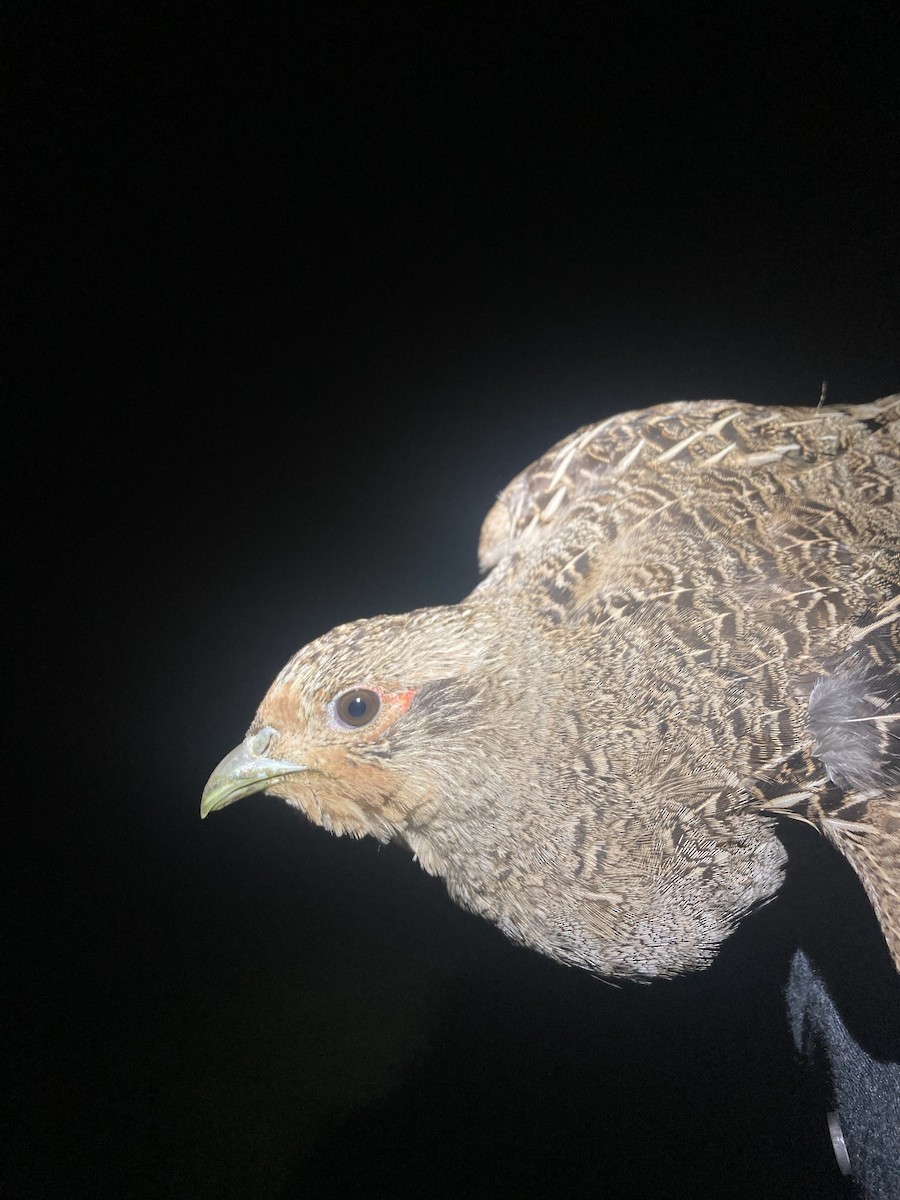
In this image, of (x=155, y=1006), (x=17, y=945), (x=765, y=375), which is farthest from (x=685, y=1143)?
(x=765, y=375)

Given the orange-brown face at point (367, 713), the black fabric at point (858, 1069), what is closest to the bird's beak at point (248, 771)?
the orange-brown face at point (367, 713)

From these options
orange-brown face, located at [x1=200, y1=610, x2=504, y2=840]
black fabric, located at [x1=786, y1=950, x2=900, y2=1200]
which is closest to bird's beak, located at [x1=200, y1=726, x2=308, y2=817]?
orange-brown face, located at [x1=200, y1=610, x2=504, y2=840]

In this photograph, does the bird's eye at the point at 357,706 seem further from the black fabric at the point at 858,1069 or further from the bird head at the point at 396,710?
the black fabric at the point at 858,1069

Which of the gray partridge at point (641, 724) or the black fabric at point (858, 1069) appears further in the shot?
the black fabric at point (858, 1069)

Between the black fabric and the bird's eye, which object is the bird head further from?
the black fabric

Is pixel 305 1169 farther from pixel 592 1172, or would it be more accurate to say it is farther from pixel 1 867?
pixel 1 867

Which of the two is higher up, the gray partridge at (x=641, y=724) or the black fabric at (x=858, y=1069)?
the gray partridge at (x=641, y=724)

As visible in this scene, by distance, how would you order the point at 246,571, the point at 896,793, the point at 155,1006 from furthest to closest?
the point at 246,571 < the point at 155,1006 < the point at 896,793
